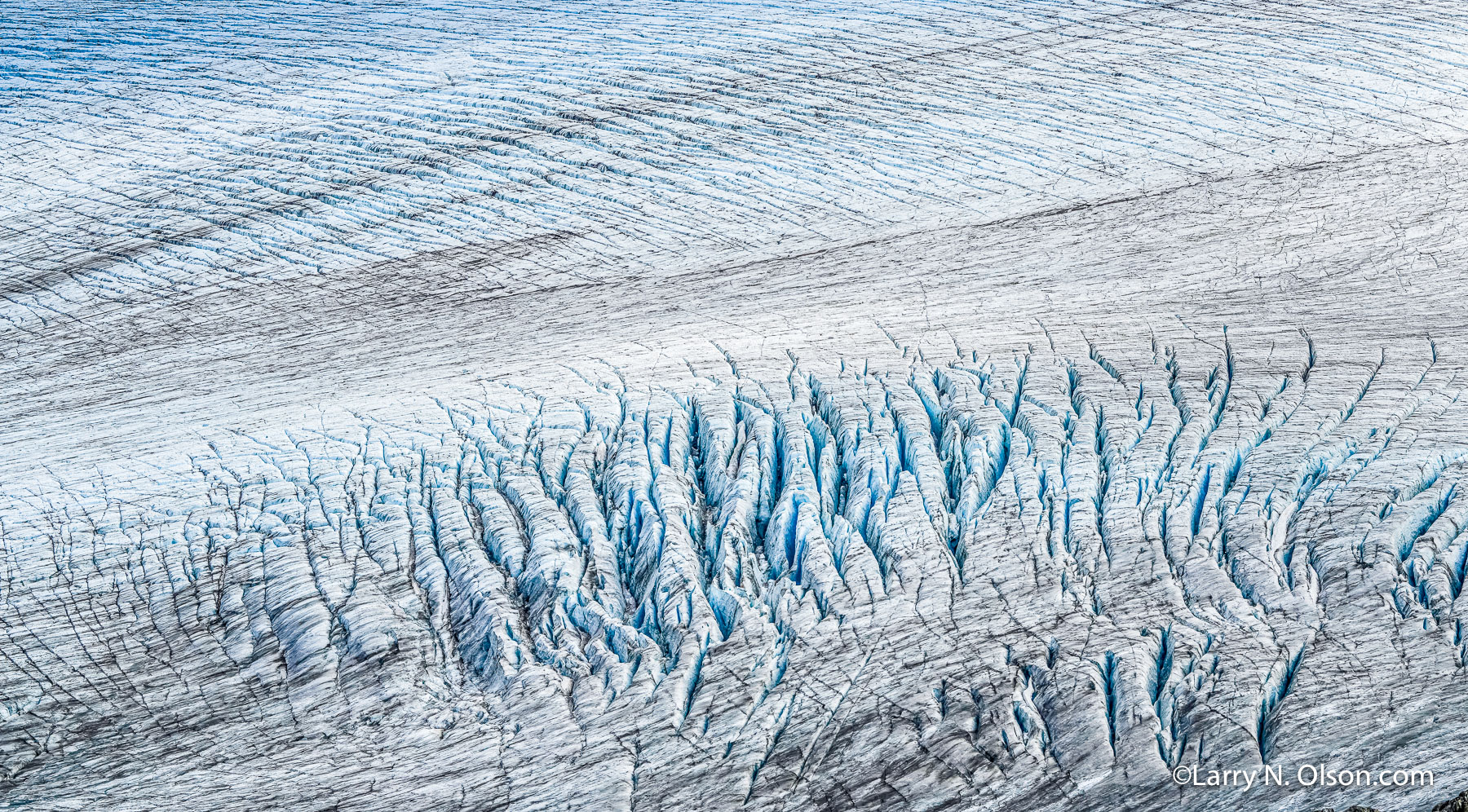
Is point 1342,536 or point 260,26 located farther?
point 260,26

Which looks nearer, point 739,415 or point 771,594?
point 771,594

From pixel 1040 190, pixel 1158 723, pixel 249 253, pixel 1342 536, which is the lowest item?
pixel 1158 723

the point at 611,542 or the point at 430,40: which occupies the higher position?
the point at 430,40

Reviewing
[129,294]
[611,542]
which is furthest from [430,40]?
[611,542]

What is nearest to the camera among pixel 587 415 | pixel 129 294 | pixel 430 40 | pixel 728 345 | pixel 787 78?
pixel 587 415

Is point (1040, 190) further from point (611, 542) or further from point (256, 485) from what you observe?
point (256, 485)

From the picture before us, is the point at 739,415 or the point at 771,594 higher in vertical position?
the point at 739,415

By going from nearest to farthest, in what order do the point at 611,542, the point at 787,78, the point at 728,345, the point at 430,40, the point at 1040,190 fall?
the point at 611,542 → the point at 728,345 → the point at 1040,190 → the point at 787,78 → the point at 430,40
